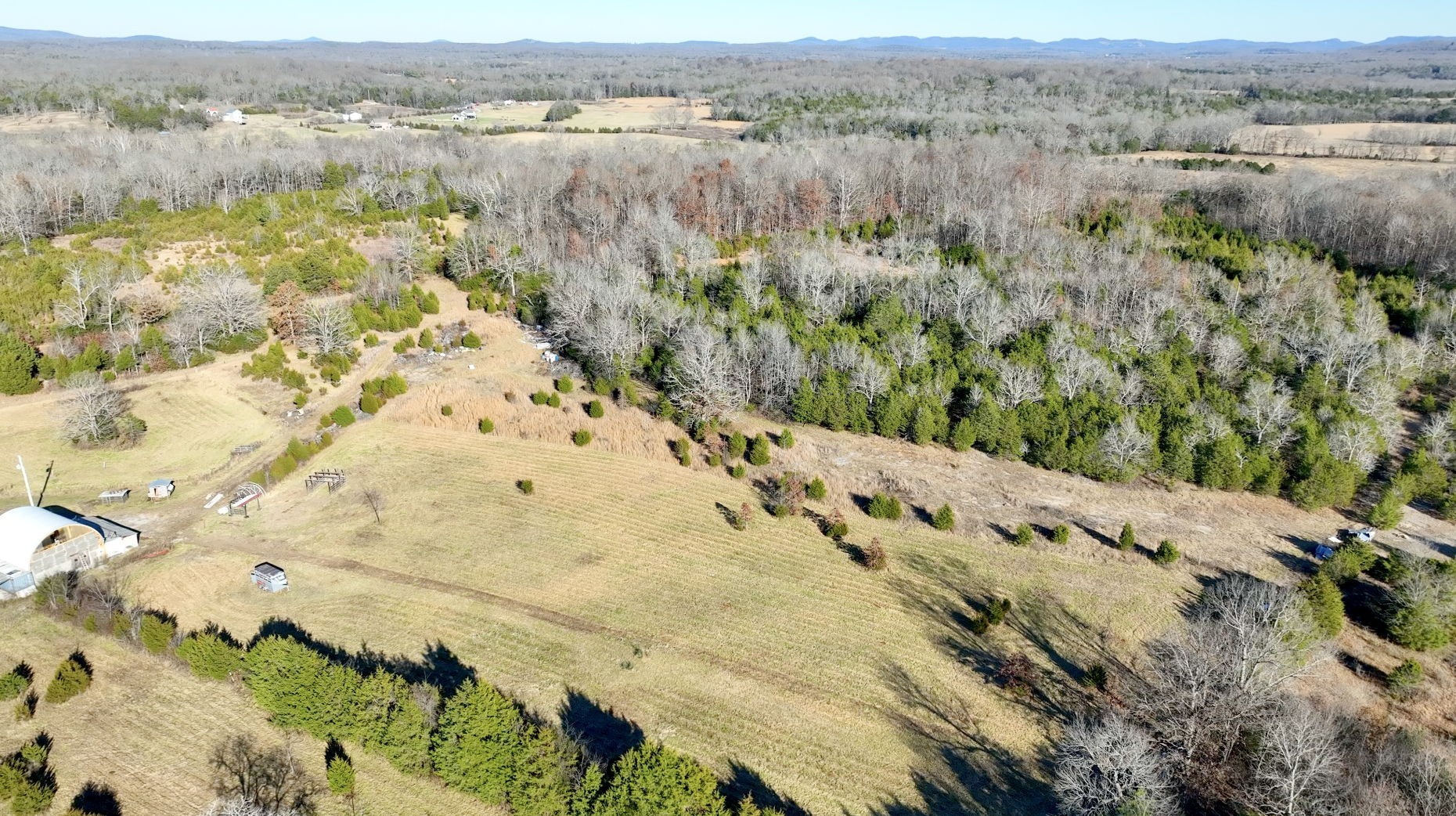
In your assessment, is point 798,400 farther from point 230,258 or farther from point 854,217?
point 230,258

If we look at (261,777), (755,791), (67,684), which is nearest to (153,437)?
(67,684)

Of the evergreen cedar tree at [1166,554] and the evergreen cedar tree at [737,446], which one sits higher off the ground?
the evergreen cedar tree at [737,446]

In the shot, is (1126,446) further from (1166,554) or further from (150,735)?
(150,735)

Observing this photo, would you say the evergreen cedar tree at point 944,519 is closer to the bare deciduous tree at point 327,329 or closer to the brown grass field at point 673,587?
the brown grass field at point 673,587

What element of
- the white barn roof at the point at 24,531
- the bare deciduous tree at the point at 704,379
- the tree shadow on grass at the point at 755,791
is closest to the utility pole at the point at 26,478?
the white barn roof at the point at 24,531

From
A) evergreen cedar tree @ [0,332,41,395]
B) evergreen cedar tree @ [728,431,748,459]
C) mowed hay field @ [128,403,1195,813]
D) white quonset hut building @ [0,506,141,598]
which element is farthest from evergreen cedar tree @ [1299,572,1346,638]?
evergreen cedar tree @ [0,332,41,395]
